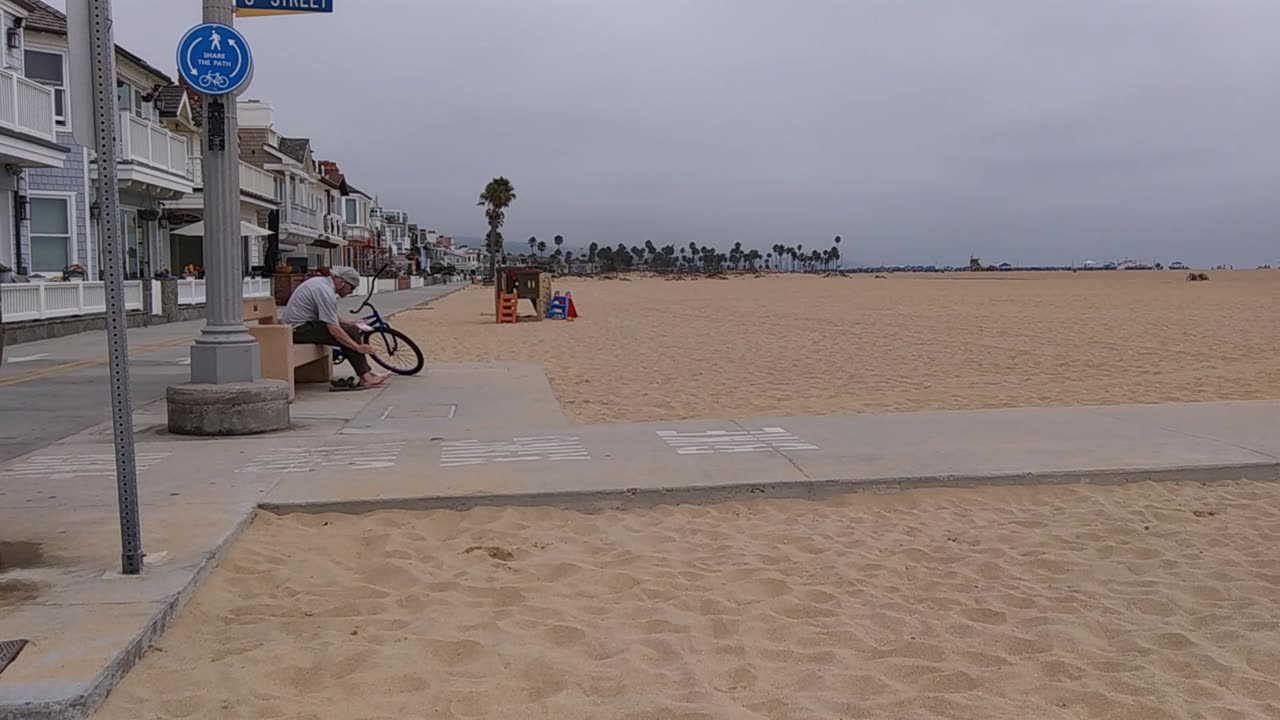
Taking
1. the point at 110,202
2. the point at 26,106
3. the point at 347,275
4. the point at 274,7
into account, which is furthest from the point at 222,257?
the point at 26,106

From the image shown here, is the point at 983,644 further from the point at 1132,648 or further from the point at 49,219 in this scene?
→ the point at 49,219

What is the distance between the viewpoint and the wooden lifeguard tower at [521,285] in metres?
25.9

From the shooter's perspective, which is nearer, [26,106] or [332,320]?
[332,320]

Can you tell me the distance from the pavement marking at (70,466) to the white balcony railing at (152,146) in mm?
17431

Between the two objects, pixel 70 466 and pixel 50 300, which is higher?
pixel 50 300

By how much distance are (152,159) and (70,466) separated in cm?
2071

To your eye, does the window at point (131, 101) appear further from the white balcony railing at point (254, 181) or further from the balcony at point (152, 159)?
the white balcony railing at point (254, 181)

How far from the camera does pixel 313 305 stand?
10.6 meters

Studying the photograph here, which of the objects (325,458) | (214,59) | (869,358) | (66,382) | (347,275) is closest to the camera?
(325,458)

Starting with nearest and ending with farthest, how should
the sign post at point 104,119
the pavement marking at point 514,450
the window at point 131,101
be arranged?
the sign post at point 104,119 → the pavement marking at point 514,450 → the window at point 131,101

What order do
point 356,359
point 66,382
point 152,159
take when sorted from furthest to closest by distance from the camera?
point 152,159
point 66,382
point 356,359

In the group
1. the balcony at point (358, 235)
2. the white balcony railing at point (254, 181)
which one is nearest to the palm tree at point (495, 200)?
the balcony at point (358, 235)

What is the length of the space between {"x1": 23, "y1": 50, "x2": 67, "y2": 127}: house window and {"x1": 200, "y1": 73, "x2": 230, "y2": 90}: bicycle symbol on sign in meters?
18.8

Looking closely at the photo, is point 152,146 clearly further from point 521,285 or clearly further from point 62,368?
point 62,368
